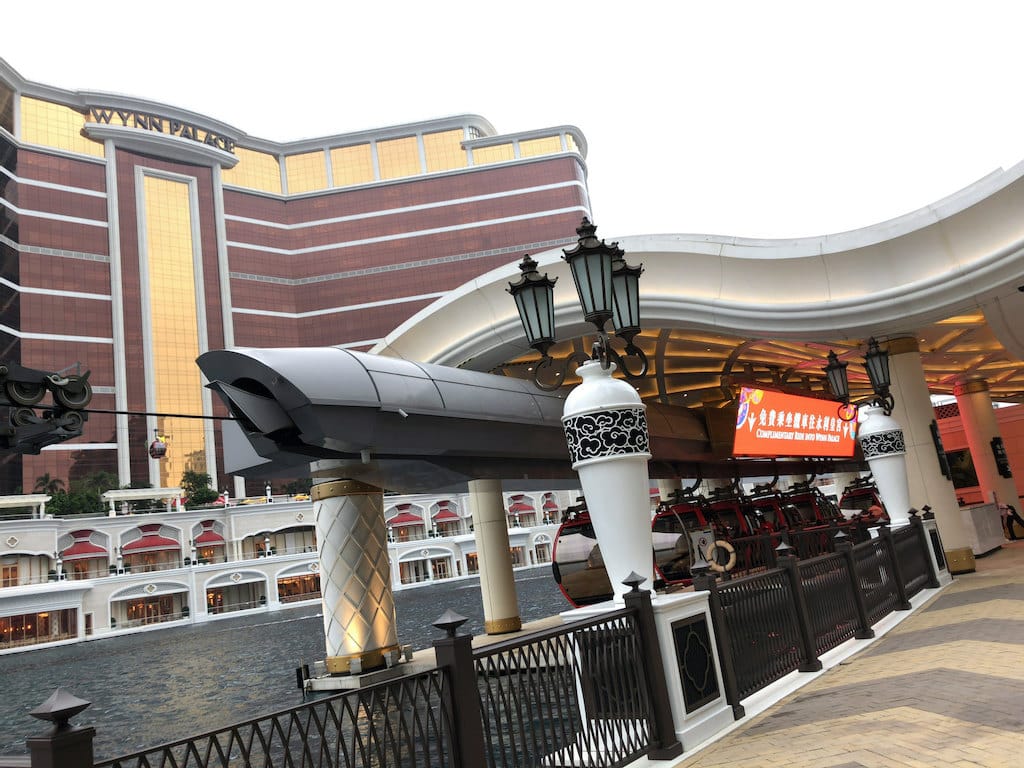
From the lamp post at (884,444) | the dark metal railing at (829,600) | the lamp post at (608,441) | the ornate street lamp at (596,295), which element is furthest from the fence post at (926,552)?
the lamp post at (608,441)

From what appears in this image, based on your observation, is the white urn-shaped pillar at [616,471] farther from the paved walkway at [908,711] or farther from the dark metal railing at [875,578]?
the dark metal railing at [875,578]

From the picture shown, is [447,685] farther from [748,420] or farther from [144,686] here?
[144,686]

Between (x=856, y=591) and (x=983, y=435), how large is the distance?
1577cm

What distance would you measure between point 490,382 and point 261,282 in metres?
70.9

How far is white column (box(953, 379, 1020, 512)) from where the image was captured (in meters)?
20.1

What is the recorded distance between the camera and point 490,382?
28.2 feet

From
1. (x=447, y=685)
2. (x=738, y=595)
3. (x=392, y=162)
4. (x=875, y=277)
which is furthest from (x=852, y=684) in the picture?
(x=392, y=162)

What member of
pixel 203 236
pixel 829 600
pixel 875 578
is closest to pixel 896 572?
pixel 875 578

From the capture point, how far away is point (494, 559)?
14.2 m

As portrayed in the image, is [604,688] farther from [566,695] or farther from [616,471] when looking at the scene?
[616,471]

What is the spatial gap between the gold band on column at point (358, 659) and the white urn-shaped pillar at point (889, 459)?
7695 mm

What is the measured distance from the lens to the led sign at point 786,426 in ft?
39.5

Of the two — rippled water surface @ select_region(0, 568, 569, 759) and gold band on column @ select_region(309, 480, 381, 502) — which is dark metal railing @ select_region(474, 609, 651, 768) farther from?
gold band on column @ select_region(309, 480, 381, 502)

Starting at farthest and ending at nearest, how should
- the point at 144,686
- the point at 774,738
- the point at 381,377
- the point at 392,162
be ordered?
1. the point at 392,162
2. the point at 144,686
3. the point at 381,377
4. the point at 774,738
